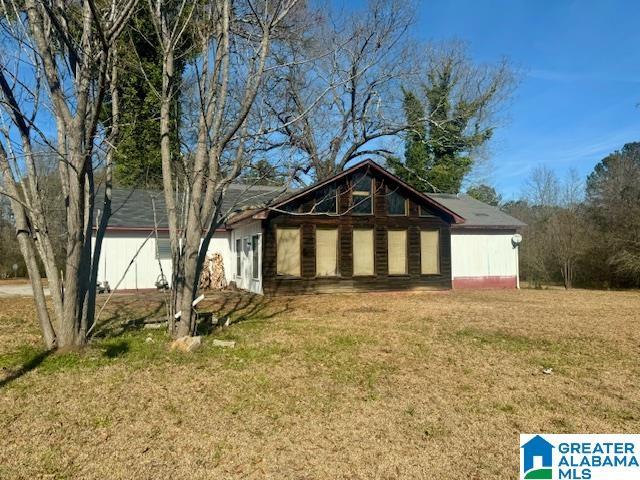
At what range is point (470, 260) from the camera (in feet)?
62.5

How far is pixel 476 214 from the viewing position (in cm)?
2027

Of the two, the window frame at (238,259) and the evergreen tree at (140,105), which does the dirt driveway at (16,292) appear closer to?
the evergreen tree at (140,105)

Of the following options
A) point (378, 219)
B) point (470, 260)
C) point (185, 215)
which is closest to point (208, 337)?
point (185, 215)

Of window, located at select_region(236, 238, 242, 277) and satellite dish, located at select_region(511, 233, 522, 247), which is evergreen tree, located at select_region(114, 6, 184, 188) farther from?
satellite dish, located at select_region(511, 233, 522, 247)

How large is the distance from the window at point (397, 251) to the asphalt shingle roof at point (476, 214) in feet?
8.60

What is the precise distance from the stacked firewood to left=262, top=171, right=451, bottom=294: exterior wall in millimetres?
3767

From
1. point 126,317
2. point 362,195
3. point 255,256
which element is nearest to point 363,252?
point 362,195

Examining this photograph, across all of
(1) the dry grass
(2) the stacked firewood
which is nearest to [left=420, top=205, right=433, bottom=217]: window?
(2) the stacked firewood

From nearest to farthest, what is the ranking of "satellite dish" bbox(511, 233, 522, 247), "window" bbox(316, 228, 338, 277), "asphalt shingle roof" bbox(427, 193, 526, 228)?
"window" bbox(316, 228, 338, 277)
"asphalt shingle roof" bbox(427, 193, 526, 228)
"satellite dish" bbox(511, 233, 522, 247)

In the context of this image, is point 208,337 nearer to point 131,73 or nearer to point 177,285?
point 177,285

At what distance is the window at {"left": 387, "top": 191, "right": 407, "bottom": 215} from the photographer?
1659 centimetres

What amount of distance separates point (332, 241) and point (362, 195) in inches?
75.1

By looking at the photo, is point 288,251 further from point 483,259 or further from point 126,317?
point 483,259

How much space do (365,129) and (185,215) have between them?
1817cm
